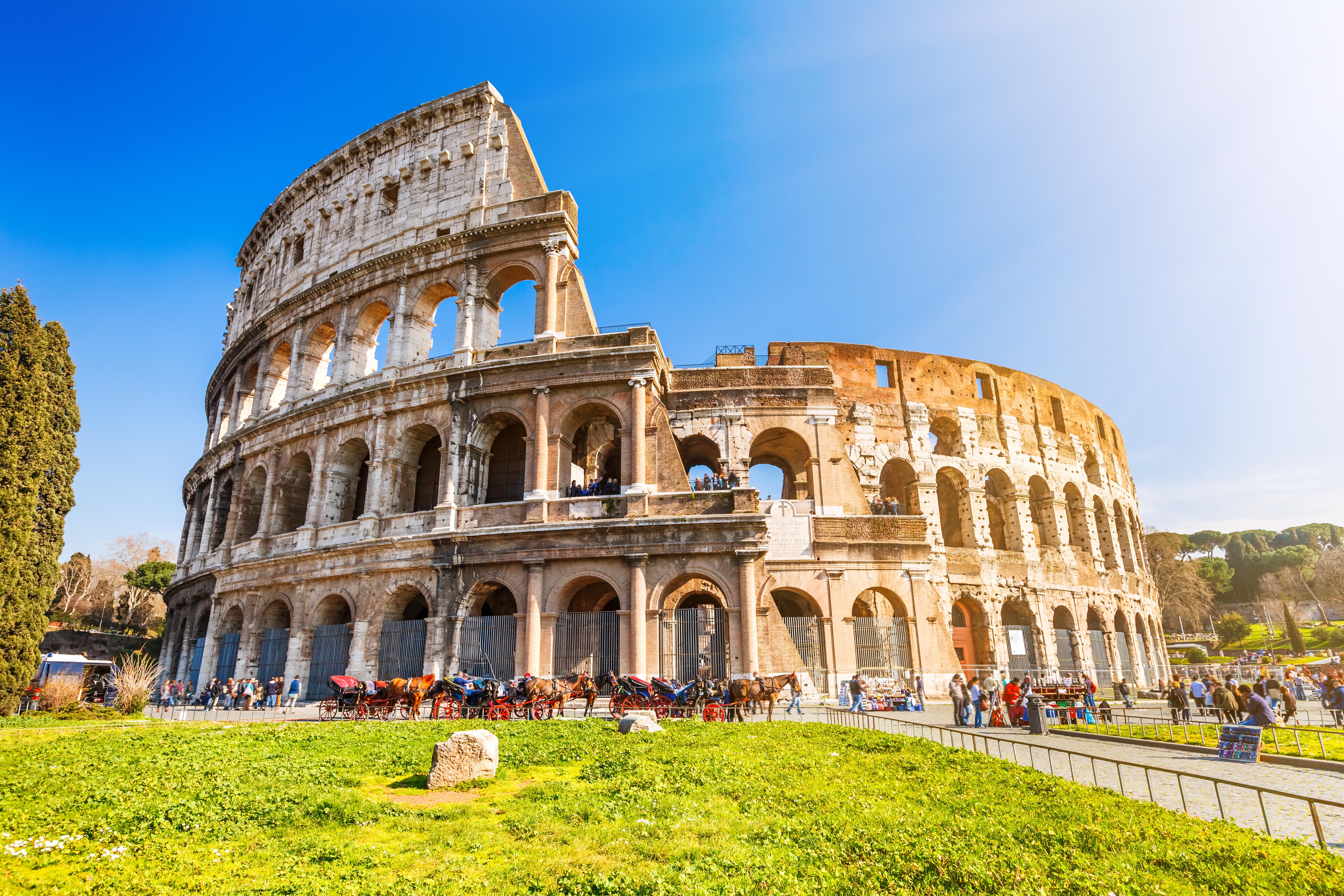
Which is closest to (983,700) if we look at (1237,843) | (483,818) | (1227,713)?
(1227,713)

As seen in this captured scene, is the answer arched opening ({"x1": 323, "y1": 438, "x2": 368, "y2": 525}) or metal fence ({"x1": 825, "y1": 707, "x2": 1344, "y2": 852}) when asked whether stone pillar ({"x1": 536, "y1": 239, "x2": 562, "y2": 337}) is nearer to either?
arched opening ({"x1": 323, "y1": 438, "x2": 368, "y2": 525})

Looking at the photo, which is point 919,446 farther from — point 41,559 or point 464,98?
point 41,559

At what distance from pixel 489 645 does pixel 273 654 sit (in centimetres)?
805

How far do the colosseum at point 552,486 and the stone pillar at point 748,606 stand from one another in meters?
0.08

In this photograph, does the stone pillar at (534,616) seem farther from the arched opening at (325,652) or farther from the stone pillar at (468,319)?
the stone pillar at (468,319)

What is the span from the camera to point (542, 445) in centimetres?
2003

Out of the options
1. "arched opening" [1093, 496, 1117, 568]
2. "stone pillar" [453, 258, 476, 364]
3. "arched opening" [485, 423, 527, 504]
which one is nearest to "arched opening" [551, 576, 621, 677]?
"arched opening" [485, 423, 527, 504]

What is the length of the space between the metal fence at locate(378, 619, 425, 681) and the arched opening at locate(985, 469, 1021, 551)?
810 inches

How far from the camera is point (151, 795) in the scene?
7016 mm

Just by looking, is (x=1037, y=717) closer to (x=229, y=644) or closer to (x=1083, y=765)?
(x=1083, y=765)

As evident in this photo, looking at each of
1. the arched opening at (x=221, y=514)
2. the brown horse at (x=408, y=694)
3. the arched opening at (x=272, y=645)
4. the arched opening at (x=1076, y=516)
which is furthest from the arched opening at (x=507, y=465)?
the arched opening at (x=1076, y=516)

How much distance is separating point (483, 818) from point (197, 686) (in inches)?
889

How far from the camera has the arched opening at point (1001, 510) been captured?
90.7ft

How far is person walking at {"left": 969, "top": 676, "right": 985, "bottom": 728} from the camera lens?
1512 cm
